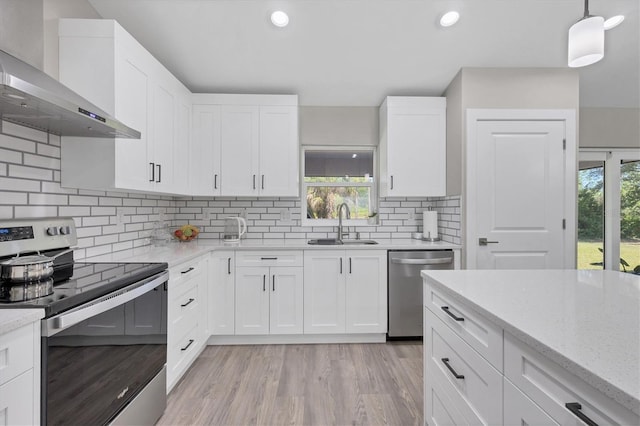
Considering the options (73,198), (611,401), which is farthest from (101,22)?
(611,401)

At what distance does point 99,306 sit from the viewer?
127 cm

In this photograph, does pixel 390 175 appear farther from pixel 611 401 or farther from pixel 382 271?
pixel 611 401

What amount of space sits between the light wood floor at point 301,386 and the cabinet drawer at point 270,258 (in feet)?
2.57

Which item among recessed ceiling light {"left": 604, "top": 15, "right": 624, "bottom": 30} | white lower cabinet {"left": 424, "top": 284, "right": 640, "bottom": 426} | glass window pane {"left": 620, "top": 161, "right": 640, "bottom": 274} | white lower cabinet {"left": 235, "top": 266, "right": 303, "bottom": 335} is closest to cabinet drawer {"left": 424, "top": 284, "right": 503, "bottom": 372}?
white lower cabinet {"left": 424, "top": 284, "right": 640, "bottom": 426}

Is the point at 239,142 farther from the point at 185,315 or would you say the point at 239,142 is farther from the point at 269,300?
the point at 185,315

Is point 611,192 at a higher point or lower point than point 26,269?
higher

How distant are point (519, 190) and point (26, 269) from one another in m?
3.45

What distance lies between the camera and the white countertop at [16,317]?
902 millimetres

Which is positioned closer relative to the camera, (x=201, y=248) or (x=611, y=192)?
(x=201, y=248)

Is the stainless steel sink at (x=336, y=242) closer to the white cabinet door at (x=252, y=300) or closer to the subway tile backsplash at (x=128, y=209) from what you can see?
the subway tile backsplash at (x=128, y=209)

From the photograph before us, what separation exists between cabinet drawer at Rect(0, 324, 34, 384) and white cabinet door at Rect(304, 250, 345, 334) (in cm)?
206

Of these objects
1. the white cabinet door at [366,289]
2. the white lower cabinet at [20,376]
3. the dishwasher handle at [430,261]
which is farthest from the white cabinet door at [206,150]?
the white lower cabinet at [20,376]

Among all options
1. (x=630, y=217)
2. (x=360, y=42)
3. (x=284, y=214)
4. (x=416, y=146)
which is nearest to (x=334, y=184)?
(x=284, y=214)

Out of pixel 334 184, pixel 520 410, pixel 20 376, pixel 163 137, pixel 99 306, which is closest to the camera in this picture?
pixel 520 410
